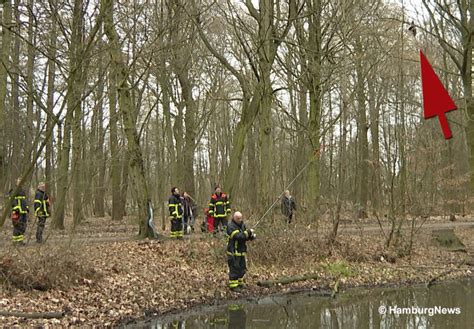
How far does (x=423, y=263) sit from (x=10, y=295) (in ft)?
39.1

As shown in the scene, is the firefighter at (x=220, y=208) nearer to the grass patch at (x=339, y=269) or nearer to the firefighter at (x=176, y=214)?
the firefighter at (x=176, y=214)

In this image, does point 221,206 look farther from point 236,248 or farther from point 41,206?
point 41,206

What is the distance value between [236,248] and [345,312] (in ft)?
9.36

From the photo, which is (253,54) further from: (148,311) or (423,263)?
(148,311)

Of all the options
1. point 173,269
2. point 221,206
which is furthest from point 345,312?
point 221,206

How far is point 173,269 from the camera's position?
12.5 metres

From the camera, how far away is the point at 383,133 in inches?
1133

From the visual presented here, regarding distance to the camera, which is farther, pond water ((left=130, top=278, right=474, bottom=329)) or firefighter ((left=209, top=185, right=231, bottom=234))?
firefighter ((left=209, top=185, right=231, bottom=234))

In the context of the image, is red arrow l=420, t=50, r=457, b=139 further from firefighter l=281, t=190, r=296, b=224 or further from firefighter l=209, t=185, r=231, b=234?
firefighter l=209, t=185, r=231, b=234

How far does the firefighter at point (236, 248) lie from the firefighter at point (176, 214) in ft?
11.9

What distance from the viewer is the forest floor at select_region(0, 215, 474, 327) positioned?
9492 mm

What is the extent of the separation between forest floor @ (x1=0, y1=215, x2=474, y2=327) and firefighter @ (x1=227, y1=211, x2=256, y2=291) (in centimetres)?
36

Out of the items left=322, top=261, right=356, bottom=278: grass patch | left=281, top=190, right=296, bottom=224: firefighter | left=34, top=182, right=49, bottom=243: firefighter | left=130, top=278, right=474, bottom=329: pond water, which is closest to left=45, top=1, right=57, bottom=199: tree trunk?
left=34, top=182, right=49, bottom=243: firefighter

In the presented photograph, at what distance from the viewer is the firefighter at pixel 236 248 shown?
11562 mm
